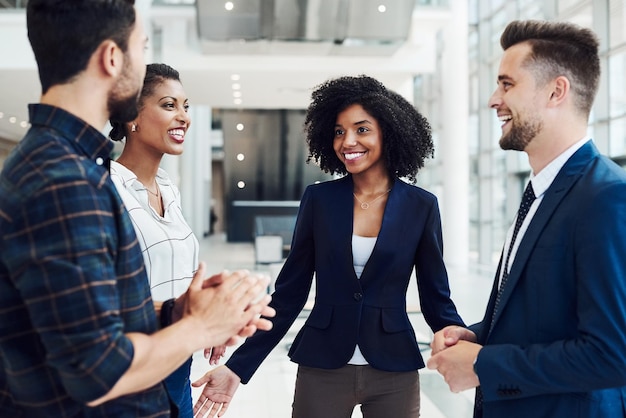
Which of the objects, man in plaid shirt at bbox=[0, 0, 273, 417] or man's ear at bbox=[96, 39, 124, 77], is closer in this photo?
man in plaid shirt at bbox=[0, 0, 273, 417]

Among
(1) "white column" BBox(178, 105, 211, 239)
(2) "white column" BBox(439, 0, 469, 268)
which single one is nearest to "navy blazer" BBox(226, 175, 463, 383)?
(2) "white column" BBox(439, 0, 469, 268)

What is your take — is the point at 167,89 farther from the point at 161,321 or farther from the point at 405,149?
the point at 161,321

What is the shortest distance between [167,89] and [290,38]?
1129 cm

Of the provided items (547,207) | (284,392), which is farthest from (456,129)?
(547,207)

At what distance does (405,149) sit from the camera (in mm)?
2434

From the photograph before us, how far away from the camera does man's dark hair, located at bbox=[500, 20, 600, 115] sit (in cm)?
156

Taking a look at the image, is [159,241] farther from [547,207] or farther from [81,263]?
[547,207]

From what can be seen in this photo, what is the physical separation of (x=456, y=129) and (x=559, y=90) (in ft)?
49.5

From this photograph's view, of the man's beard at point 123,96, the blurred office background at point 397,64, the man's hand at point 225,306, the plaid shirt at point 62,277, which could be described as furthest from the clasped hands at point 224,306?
the blurred office background at point 397,64

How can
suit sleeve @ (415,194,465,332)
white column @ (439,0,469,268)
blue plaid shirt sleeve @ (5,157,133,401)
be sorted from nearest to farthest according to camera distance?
blue plaid shirt sleeve @ (5,157,133,401), suit sleeve @ (415,194,465,332), white column @ (439,0,469,268)

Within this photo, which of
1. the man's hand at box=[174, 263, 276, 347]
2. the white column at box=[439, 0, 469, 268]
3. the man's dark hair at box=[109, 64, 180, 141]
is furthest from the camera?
the white column at box=[439, 0, 469, 268]

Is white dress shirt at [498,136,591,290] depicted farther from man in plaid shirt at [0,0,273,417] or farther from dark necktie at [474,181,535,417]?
man in plaid shirt at [0,0,273,417]

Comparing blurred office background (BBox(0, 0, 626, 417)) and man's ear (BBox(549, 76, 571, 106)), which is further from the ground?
blurred office background (BBox(0, 0, 626, 417))

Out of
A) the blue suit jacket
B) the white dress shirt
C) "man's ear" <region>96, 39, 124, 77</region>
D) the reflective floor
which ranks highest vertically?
"man's ear" <region>96, 39, 124, 77</region>
